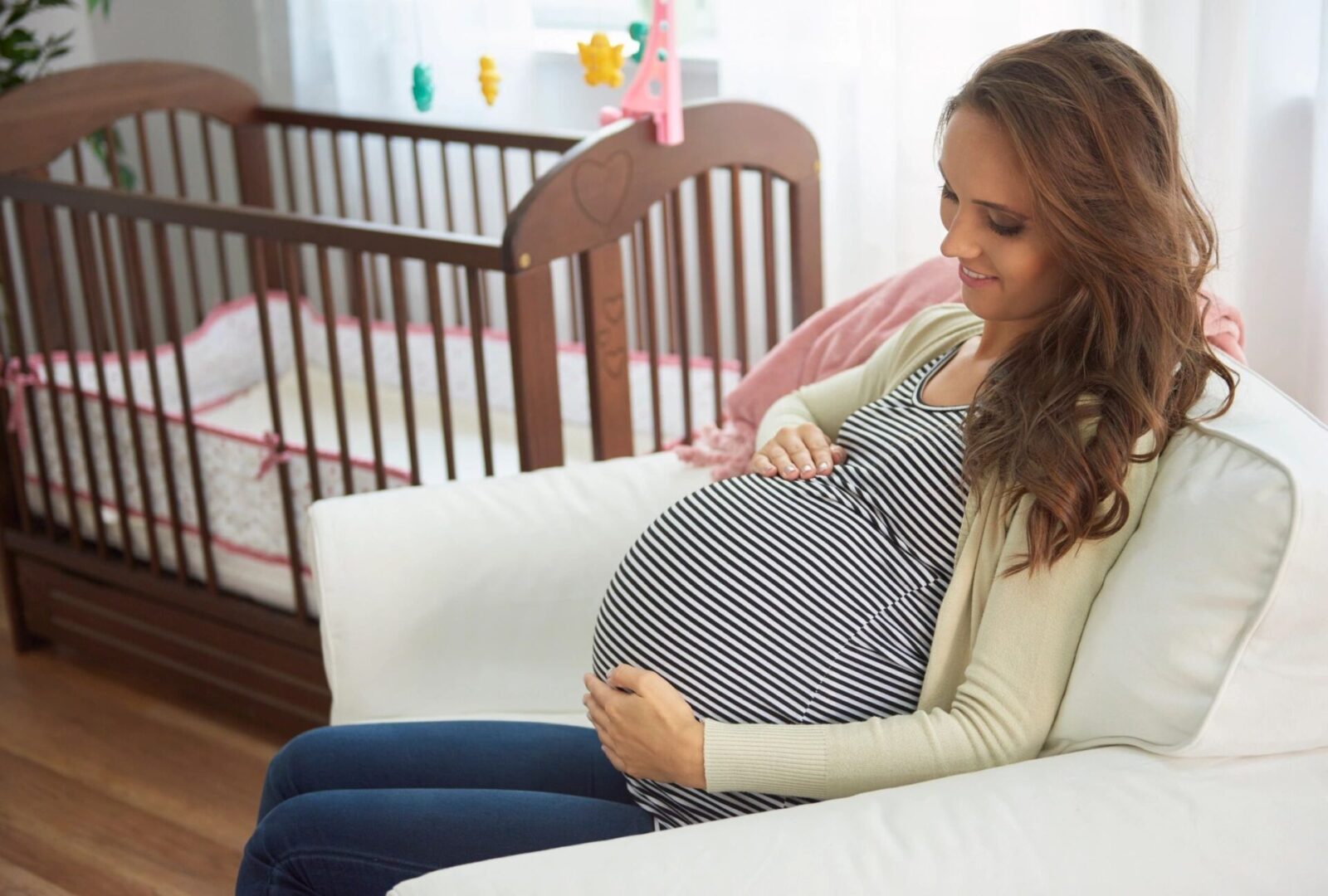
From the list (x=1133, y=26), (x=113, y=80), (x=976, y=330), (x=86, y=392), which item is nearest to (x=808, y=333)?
(x=976, y=330)

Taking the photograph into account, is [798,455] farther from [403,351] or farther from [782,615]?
[403,351]

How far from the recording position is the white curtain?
1.75m

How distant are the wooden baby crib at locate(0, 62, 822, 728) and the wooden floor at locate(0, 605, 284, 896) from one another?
0.22 ft

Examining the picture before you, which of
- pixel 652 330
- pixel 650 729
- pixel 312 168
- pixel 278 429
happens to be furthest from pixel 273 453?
pixel 650 729

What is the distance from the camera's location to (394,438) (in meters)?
2.56

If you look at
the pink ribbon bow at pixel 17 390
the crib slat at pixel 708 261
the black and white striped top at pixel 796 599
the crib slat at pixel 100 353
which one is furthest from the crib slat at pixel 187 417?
the black and white striped top at pixel 796 599

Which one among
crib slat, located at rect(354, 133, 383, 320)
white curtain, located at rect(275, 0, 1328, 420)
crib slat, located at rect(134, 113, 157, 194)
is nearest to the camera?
white curtain, located at rect(275, 0, 1328, 420)

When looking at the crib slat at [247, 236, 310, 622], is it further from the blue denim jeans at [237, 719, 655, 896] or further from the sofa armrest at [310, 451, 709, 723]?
the blue denim jeans at [237, 719, 655, 896]

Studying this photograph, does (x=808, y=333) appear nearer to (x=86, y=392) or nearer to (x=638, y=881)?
(x=638, y=881)

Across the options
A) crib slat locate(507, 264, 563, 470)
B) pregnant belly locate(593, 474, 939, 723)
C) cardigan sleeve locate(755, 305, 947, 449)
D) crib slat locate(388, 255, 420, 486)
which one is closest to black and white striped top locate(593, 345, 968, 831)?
pregnant belly locate(593, 474, 939, 723)

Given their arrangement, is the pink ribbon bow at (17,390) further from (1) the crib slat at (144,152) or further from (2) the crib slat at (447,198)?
(2) the crib slat at (447,198)

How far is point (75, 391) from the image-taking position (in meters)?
2.37

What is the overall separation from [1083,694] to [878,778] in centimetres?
16

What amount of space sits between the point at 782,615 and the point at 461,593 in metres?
0.53
